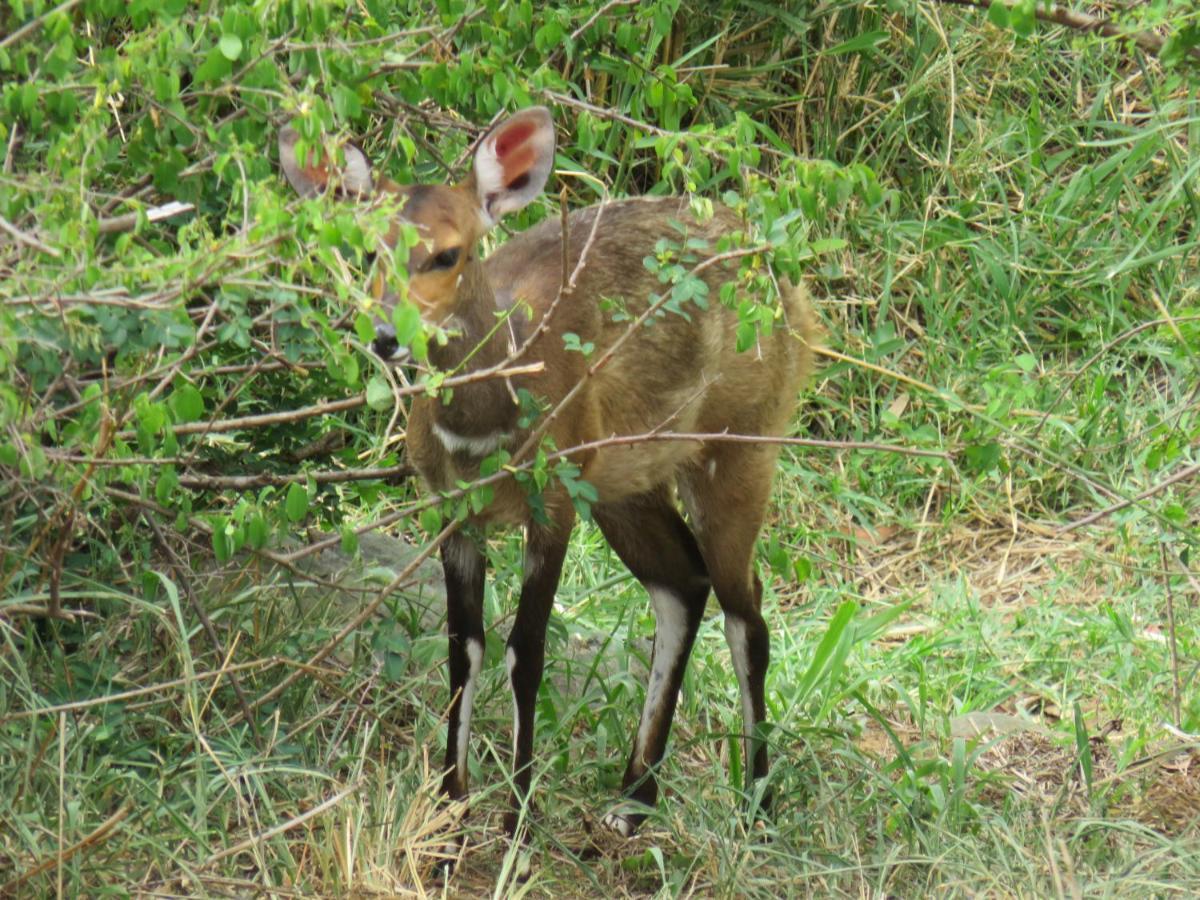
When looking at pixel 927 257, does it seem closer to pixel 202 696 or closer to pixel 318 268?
pixel 202 696

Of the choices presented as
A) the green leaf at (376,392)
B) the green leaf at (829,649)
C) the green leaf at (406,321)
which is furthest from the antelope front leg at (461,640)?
the green leaf at (406,321)

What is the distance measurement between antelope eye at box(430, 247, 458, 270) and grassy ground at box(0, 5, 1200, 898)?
3.08ft

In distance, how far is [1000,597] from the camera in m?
6.86

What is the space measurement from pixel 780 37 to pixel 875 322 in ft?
4.13

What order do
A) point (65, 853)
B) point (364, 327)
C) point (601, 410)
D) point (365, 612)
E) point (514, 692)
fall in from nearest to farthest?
point (364, 327), point (65, 853), point (365, 612), point (514, 692), point (601, 410)

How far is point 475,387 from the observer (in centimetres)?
454

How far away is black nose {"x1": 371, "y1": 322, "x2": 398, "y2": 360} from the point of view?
12.7ft

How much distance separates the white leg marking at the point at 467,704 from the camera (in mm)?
4734

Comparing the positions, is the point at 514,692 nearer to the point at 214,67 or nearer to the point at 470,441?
the point at 470,441

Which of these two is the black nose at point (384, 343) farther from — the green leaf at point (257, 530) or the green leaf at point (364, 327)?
the green leaf at point (364, 327)

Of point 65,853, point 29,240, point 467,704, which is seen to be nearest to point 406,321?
point 29,240

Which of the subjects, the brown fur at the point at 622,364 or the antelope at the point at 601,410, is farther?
the brown fur at the point at 622,364

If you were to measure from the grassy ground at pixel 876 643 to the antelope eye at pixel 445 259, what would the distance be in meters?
0.94

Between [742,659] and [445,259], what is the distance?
5.15ft
